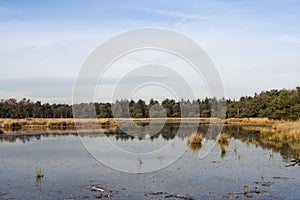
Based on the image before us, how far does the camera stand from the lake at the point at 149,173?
11750 millimetres

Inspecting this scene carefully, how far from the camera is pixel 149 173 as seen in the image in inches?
606

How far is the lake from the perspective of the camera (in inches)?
463

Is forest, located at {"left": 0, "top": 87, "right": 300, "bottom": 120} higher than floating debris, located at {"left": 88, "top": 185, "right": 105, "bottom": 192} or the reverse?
higher

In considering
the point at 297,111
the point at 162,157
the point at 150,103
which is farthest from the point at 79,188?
the point at 150,103

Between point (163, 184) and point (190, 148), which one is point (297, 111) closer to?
point (190, 148)

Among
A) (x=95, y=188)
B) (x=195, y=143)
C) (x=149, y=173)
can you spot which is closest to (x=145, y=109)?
(x=195, y=143)

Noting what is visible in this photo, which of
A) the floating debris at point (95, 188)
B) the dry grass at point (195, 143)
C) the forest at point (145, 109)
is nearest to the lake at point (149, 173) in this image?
the floating debris at point (95, 188)

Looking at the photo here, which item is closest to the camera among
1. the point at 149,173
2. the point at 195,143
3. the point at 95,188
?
the point at 95,188

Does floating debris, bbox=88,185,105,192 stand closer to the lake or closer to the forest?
the lake

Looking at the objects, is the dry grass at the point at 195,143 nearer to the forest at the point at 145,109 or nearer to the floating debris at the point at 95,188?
the floating debris at the point at 95,188

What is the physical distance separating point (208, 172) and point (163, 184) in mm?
2965

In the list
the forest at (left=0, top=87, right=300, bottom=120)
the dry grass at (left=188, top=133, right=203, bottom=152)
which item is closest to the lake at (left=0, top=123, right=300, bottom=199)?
the dry grass at (left=188, top=133, right=203, bottom=152)

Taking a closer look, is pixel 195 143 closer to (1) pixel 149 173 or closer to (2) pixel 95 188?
(1) pixel 149 173

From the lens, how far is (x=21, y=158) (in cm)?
1941
